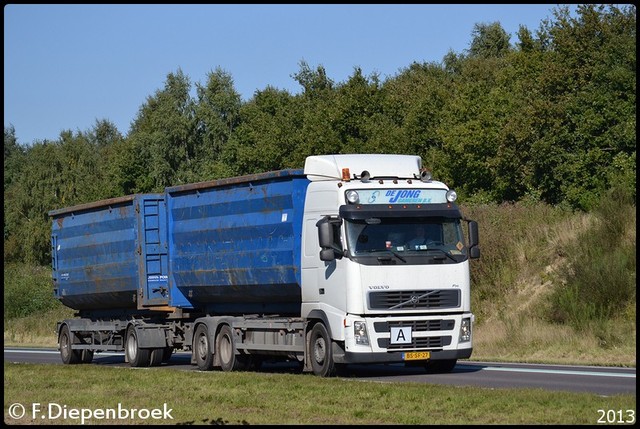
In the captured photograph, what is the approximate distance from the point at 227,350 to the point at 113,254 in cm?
580

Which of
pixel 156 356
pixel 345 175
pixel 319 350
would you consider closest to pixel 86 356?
pixel 156 356

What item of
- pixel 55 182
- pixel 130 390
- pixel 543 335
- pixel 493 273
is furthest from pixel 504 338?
pixel 55 182

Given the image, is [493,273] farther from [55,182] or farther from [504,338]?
[55,182]

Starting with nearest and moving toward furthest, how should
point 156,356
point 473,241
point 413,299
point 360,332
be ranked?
point 360,332
point 413,299
point 473,241
point 156,356

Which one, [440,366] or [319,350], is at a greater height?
[319,350]

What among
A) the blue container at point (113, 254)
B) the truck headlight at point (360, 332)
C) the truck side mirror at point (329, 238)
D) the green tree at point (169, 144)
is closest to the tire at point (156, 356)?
the blue container at point (113, 254)

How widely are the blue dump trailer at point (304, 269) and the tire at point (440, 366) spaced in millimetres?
40

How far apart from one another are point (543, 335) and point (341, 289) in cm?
1070

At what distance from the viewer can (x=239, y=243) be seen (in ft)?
80.4

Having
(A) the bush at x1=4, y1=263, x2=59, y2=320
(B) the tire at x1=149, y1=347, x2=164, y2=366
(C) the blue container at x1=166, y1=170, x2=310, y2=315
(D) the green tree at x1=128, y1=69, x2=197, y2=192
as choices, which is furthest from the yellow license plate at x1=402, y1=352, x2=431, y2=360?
(D) the green tree at x1=128, y1=69, x2=197, y2=192

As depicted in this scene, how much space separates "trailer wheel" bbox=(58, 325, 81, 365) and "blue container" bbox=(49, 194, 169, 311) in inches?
30.4

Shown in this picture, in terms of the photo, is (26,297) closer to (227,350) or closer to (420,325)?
(227,350)

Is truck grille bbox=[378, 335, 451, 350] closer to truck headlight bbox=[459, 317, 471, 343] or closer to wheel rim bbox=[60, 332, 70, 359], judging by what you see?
truck headlight bbox=[459, 317, 471, 343]

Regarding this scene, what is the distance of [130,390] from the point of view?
19.5 meters
